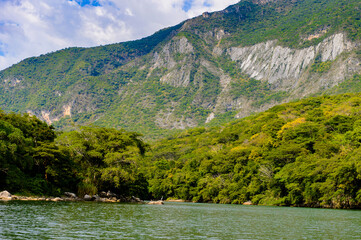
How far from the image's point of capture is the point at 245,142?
107562 millimetres

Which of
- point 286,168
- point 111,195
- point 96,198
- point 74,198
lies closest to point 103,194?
point 111,195

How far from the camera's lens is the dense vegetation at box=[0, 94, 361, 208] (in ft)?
162

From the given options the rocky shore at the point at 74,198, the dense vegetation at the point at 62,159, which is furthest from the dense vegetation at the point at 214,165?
the rocky shore at the point at 74,198

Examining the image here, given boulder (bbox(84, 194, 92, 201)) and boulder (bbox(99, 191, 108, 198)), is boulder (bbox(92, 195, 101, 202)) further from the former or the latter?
boulder (bbox(99, 191, 108, 198))

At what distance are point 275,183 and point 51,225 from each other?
60.0 m

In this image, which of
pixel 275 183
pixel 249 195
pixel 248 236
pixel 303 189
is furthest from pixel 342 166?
pixel 248 236

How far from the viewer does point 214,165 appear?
98938 millimetres

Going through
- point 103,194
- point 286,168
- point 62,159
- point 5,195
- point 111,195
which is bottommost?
point 5,195

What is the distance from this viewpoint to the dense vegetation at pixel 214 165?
4928 centimetres

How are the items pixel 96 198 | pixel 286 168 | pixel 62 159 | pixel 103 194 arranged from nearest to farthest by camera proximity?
1. pixel 62 159
2. pixel 96 198
3. pixel 103 194
4. pixel 286 168

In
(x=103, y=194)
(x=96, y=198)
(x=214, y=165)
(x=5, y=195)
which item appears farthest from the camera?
(x=214, y=165)

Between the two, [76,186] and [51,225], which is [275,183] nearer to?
[76,186]

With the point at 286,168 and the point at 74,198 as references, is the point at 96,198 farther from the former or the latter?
the point at 286,168

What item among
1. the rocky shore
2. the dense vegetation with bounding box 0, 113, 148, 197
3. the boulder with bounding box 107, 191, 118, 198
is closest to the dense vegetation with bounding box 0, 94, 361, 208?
the dense vegetation with bounding box 0, 113, 148, 197
